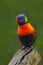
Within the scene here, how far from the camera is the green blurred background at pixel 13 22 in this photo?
4832mm

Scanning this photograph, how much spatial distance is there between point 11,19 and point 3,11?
286 millimetres

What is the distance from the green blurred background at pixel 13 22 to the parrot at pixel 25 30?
225 centimetres

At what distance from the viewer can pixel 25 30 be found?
2.27 m

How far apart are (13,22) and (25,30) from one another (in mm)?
3144

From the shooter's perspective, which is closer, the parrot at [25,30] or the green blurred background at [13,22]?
the parrot at [25,30]

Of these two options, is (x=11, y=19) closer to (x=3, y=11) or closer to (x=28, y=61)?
(x=3, y=11)

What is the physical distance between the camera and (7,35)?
207 inches

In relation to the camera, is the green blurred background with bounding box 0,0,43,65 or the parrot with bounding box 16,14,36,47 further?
the green blurred background with bounding box 0,0,43,65

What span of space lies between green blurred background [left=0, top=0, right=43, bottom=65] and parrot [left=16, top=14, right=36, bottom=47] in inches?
88.7

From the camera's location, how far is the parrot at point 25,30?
2244mm

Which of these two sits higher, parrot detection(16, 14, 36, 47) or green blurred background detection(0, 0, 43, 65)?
A: parrot detection(16, 14, 36, 47)

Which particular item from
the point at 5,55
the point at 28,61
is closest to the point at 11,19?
the point at 5,55

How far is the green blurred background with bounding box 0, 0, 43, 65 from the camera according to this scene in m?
4.83

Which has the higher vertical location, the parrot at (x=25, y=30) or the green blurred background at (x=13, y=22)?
the parrot at (x=25, y=30)
